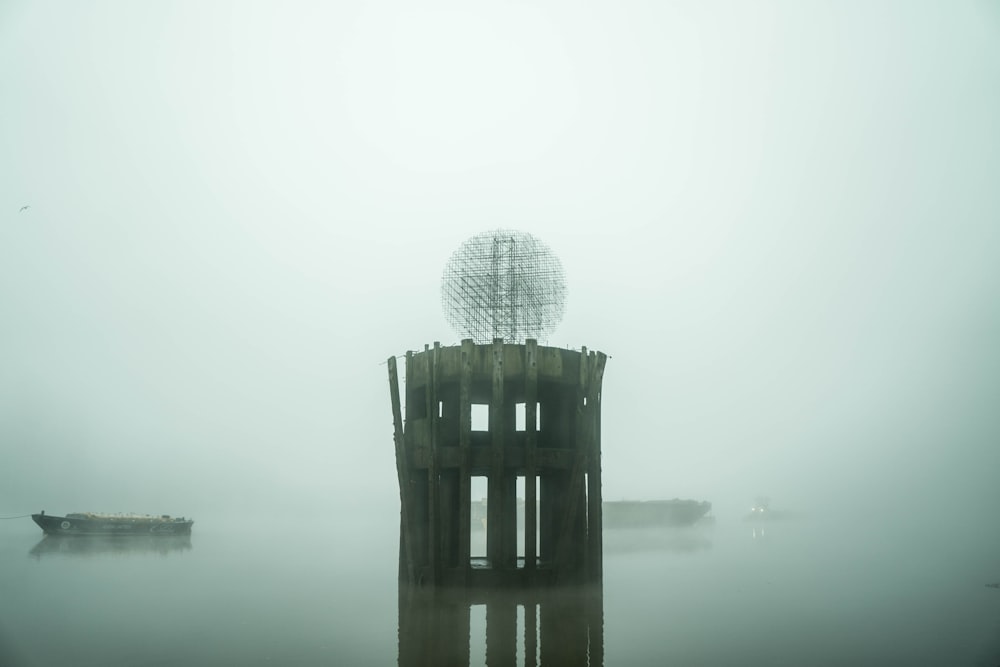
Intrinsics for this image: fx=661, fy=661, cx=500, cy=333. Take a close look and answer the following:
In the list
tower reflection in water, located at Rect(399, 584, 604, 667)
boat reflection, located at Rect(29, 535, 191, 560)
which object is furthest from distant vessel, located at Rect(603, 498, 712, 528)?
tower reflection in water, located at Rect(399, 584, 604, 667)

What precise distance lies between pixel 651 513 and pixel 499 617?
321ft

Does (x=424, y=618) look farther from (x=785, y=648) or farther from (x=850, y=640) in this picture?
(x=850, y=640)

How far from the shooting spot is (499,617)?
71.7 ft

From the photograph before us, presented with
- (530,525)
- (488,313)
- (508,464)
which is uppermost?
(488,313)

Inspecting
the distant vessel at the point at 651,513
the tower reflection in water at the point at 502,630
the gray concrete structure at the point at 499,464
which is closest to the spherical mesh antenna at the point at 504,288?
the gray concrete structure at the point at 499,464

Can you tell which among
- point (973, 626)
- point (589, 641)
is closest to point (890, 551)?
point (973, 626)

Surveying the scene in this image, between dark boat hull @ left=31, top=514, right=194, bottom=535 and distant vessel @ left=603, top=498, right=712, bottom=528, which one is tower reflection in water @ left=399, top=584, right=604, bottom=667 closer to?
dark boat hull @ left=31, top=514, right=194, bottom=535

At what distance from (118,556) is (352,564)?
22271 millimetres

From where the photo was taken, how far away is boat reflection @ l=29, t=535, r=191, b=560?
216 feet

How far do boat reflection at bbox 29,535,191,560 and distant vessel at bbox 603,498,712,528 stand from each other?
6388 centimetres

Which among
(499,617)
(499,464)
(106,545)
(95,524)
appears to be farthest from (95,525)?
(499,464)

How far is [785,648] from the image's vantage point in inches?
923

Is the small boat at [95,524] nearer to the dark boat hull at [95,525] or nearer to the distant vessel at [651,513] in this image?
the dark boat hull at [95,525]

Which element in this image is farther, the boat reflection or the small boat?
the small boat
